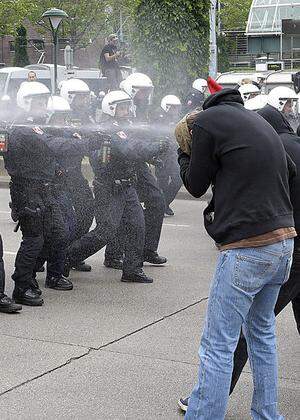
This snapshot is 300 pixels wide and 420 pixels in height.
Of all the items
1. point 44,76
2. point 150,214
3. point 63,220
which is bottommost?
point 150,214

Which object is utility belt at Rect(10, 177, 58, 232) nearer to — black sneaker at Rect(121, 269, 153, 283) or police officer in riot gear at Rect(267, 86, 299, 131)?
black sneaker at Rect(121, 269, 153, 283)

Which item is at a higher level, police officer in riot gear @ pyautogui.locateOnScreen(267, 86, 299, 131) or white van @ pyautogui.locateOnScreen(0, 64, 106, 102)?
white van @ pyautogui.locateOnScreen(0, 64, 106, 102)

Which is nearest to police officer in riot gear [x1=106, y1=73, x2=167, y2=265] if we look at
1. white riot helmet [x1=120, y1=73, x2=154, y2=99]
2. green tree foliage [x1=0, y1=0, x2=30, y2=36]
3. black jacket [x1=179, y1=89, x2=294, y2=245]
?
white riot helmet [x1=120, y1=73, x2=154, y2=99]

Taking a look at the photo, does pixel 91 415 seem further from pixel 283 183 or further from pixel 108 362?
pixel 283 183

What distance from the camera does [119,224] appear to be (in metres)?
8.28

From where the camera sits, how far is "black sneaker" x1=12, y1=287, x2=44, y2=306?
24.3 feet

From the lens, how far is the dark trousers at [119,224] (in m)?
8.24

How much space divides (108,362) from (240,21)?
40.8m

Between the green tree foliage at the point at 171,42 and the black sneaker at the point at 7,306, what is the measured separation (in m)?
9.31

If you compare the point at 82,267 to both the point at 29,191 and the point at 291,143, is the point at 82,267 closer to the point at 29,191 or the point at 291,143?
the point at 29,191

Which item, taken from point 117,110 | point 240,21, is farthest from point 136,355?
point 240,21

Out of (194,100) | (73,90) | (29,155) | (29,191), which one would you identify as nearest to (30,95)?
(29,155)

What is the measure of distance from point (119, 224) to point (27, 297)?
4.07 ft

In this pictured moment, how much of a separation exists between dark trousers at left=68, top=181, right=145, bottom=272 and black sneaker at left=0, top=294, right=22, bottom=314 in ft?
4.52
